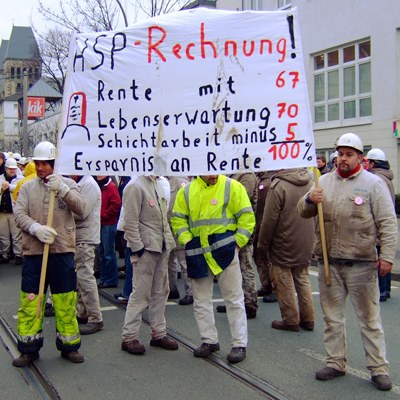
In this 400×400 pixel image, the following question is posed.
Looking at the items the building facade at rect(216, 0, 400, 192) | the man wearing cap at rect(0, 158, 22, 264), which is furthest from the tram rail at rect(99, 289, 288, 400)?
the building facade at rect(216, 0, 400, 192)

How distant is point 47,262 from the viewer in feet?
18.0

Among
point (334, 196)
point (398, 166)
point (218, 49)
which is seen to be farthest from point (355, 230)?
point (398, 166)

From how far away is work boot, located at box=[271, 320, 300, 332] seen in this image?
6570mm

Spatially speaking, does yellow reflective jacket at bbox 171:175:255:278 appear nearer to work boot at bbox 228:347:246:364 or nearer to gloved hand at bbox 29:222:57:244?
work boot at bbox 228:347:246:364

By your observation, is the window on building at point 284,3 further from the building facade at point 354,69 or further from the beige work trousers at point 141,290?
the beige work trousers at point 141,290

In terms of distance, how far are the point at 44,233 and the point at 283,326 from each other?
2.89 meters

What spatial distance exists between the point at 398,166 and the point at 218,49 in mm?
14503

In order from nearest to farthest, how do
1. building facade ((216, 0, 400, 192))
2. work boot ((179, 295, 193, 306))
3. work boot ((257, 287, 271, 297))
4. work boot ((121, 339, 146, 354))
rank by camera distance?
work boot ((121, 339, 146, 354)), work boot ((179, 295, 193, 306)), work boot ((257, 287, 271, 297)), building facade ((216, 0, 400, 192))

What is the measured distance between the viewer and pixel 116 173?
213 inches

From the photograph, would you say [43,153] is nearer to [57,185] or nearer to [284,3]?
[57,185]

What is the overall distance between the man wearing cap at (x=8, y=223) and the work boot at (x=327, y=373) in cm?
796

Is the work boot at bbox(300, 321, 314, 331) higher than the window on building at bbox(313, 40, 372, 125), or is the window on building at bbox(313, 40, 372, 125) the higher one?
the window on building at bbox(313, 40, 372, 125)

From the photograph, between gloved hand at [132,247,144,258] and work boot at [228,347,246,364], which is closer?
work boot at [228,347,246,364]

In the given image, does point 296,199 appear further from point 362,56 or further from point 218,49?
point 362,56
